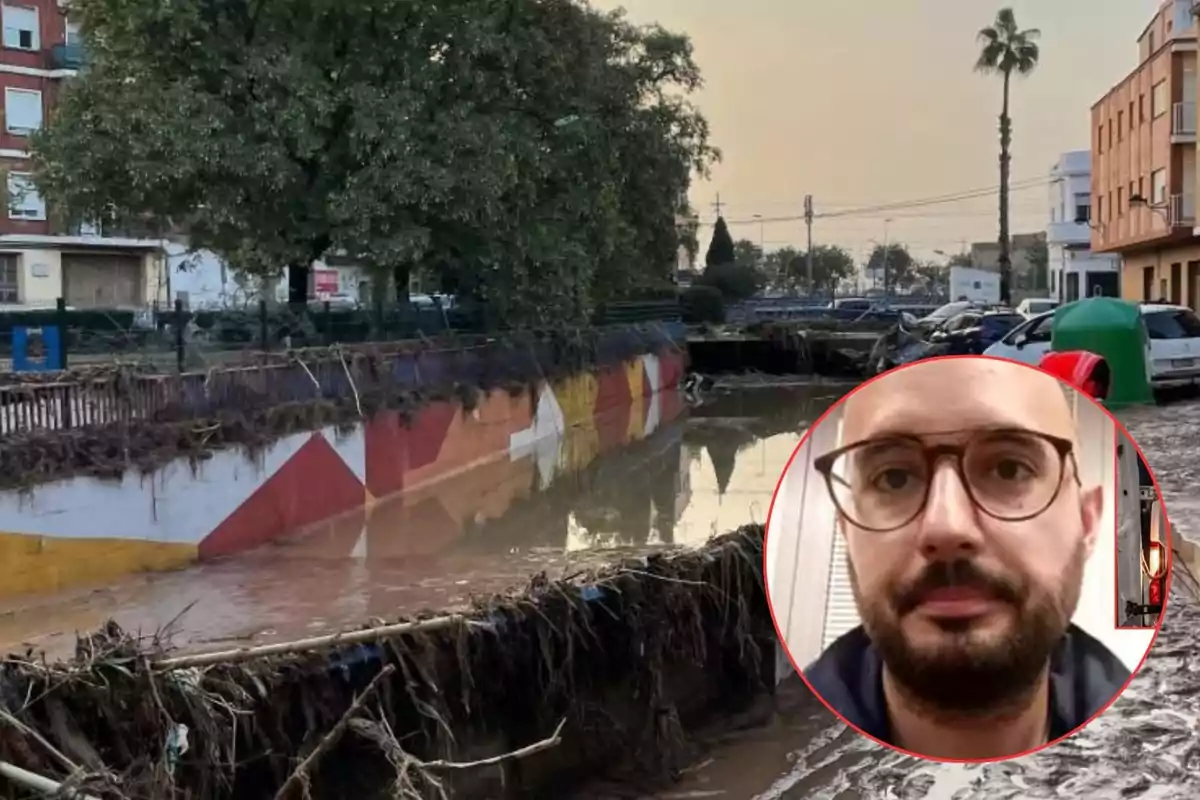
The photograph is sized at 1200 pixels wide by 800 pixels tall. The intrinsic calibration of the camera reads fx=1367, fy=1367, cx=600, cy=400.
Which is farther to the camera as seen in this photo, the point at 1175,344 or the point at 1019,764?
the point at 1175,344

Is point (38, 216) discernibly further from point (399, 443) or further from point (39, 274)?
point (399, 443)

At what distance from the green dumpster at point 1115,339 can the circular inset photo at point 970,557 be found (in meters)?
1.11

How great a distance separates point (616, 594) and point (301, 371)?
10.6 m

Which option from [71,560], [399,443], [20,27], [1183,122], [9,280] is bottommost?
[71,560]

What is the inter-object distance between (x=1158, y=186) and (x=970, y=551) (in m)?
44.8

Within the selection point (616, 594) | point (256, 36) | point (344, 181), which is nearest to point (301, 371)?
point (344, 181)

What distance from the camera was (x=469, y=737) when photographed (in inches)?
294

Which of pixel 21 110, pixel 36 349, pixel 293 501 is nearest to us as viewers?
pixel 293 501

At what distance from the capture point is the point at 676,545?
46.9ft

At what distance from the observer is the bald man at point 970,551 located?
3.88ft

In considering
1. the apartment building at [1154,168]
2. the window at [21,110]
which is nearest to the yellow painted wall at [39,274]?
the window at [21,110]

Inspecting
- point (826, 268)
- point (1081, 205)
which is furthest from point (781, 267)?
point (1081, 205)

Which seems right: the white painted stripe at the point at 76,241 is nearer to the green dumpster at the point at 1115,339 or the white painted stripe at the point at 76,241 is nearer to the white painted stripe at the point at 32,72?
the white painted stripe at the point at 32,72

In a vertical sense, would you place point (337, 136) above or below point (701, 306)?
above
